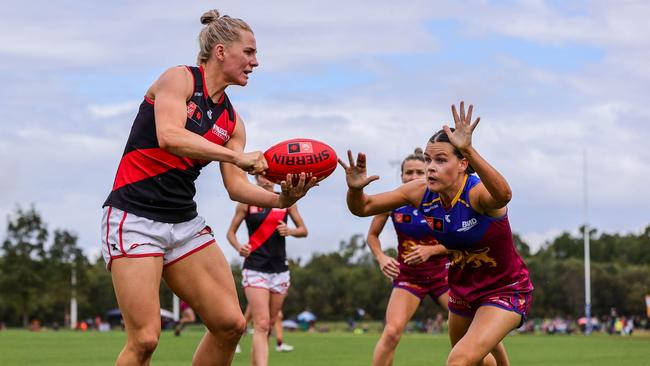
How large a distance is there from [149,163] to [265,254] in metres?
7.76

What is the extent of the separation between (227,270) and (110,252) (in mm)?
878

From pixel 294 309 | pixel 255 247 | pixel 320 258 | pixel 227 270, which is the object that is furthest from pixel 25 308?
pixel 227 270

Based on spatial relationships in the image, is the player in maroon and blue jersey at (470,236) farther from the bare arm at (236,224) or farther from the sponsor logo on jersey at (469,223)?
the bare arm at (236,224)

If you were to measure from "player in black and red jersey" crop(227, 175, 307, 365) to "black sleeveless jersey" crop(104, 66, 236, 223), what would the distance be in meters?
5.66

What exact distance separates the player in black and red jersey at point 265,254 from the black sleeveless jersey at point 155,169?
5664 mm

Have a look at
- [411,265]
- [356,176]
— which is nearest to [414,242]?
[411,265]

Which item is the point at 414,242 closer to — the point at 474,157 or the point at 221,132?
the point at 474,157

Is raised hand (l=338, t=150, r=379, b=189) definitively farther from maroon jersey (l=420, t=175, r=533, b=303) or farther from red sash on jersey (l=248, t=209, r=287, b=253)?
red sash on jersey (l=248, t=209, r=287, b=253)

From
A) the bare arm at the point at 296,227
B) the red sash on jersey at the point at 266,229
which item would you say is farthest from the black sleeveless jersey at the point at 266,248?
the bare arm at the point at 296,227

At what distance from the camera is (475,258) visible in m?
8.15

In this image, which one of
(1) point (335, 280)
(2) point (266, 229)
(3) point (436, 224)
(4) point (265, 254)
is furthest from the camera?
(1) point (335, 280)

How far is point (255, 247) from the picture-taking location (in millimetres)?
14992

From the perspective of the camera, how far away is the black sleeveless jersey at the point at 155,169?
715 cm

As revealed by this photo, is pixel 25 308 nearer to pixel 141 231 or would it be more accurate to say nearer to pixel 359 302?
pixel 359 302
